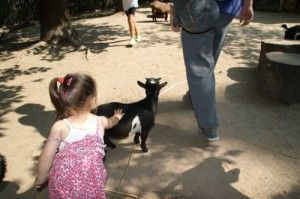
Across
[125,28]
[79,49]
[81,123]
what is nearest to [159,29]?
[125,28]

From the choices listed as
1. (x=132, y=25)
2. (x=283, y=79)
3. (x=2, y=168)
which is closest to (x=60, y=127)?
(x=2, y=168)

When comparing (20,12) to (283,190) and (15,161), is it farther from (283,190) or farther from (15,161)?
(283,190)

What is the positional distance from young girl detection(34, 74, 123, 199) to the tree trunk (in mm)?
5961

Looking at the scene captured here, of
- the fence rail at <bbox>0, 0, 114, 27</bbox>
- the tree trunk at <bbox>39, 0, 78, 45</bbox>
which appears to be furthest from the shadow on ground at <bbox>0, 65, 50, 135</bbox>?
the fence rail at <bbox>0, 0, 114, 27</bbox>

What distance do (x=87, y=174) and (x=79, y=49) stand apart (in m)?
5.91

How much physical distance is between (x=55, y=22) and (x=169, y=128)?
15.9 ft

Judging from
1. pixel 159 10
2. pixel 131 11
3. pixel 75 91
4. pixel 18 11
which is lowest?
pixel 18 11

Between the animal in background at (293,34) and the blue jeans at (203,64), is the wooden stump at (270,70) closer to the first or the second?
the animal in background at (293,34)

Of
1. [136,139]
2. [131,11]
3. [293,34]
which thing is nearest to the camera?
[136,139]

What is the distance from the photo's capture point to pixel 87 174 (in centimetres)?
264

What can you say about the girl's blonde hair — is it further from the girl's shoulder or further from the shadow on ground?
the shadow on ground

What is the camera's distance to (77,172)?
2.62 meters

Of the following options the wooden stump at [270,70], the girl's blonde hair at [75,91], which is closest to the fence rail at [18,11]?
the wooden stump at [270,70]

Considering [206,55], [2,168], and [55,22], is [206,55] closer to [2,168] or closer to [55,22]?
[2,168]
